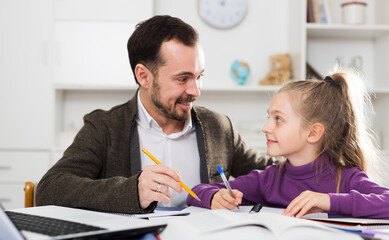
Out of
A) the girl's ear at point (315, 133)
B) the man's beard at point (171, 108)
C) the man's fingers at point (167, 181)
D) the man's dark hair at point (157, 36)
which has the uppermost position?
the man's dark hair at point (157, 36)

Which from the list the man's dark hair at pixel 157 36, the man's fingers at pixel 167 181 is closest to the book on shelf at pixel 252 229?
the man's fingers at pixel 167 181

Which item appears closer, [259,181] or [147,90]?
[259,181]

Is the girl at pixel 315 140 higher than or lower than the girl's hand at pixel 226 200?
higher

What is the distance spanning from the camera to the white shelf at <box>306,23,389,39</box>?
3275mm

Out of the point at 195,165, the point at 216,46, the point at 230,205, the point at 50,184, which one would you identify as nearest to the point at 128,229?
the point at 230,205

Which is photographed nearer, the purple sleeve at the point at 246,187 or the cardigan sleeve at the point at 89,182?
the cardigan sleeve at the point at 89,182

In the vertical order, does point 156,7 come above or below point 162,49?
above

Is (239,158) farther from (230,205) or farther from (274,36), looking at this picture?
(274,36)

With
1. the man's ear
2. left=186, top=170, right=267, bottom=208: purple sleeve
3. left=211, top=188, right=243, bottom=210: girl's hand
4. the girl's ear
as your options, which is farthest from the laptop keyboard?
the man's ear

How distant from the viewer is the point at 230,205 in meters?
1.24

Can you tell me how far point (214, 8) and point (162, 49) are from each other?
1.89 m

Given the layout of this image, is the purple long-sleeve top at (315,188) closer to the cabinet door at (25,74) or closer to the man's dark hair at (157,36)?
the man's dark hair at (157,36)

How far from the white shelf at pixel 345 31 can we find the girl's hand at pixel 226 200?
2246 mm

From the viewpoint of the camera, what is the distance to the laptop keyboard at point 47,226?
2.68 ft
